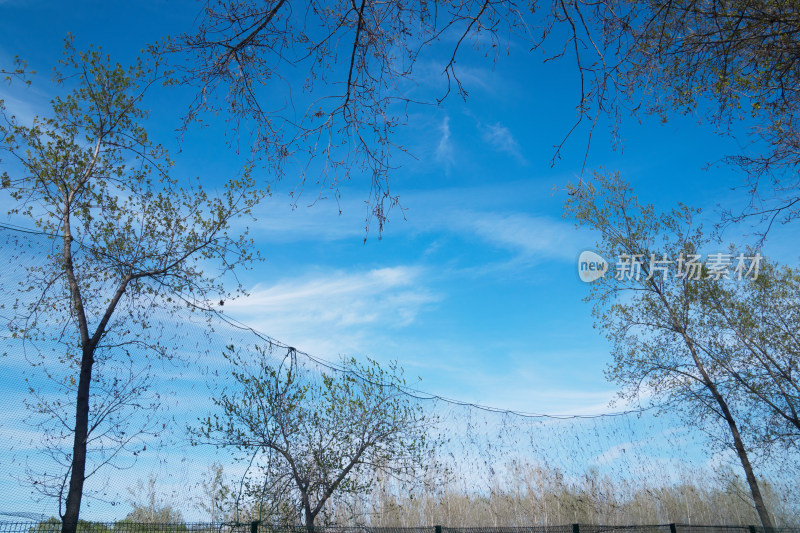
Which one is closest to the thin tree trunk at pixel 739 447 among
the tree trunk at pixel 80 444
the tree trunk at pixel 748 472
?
the tree trunk at pixel 748 472

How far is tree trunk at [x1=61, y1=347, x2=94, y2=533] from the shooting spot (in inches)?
220

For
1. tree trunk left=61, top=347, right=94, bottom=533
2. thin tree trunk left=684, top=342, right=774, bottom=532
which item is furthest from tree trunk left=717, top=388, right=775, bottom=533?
tree trunk left=61, top=347, right=94, bottom=533

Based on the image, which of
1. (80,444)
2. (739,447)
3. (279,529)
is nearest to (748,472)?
(739,447)

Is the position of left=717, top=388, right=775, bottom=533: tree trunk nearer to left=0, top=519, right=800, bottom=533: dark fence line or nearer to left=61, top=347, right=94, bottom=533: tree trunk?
left=0, top=519, right=800, bottom=533: dark fence line

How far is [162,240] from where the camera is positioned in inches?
292

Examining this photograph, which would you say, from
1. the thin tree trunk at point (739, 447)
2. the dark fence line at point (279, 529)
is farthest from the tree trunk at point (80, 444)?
the thin tree trunk at point (739, 447)

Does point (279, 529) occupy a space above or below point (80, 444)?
below

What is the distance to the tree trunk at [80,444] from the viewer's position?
5598 mm

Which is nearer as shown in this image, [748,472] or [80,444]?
[80,444]

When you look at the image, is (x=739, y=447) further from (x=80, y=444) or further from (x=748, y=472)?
(x=80, y=444)

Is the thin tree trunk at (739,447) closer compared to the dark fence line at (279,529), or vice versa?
the dark fence line at (279,529)

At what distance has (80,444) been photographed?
233 inches

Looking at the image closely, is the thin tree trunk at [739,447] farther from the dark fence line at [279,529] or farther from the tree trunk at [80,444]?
the tree trunk at [80,444]

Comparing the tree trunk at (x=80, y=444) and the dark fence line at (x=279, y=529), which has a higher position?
the tree trunk at (x=80, y=444)
